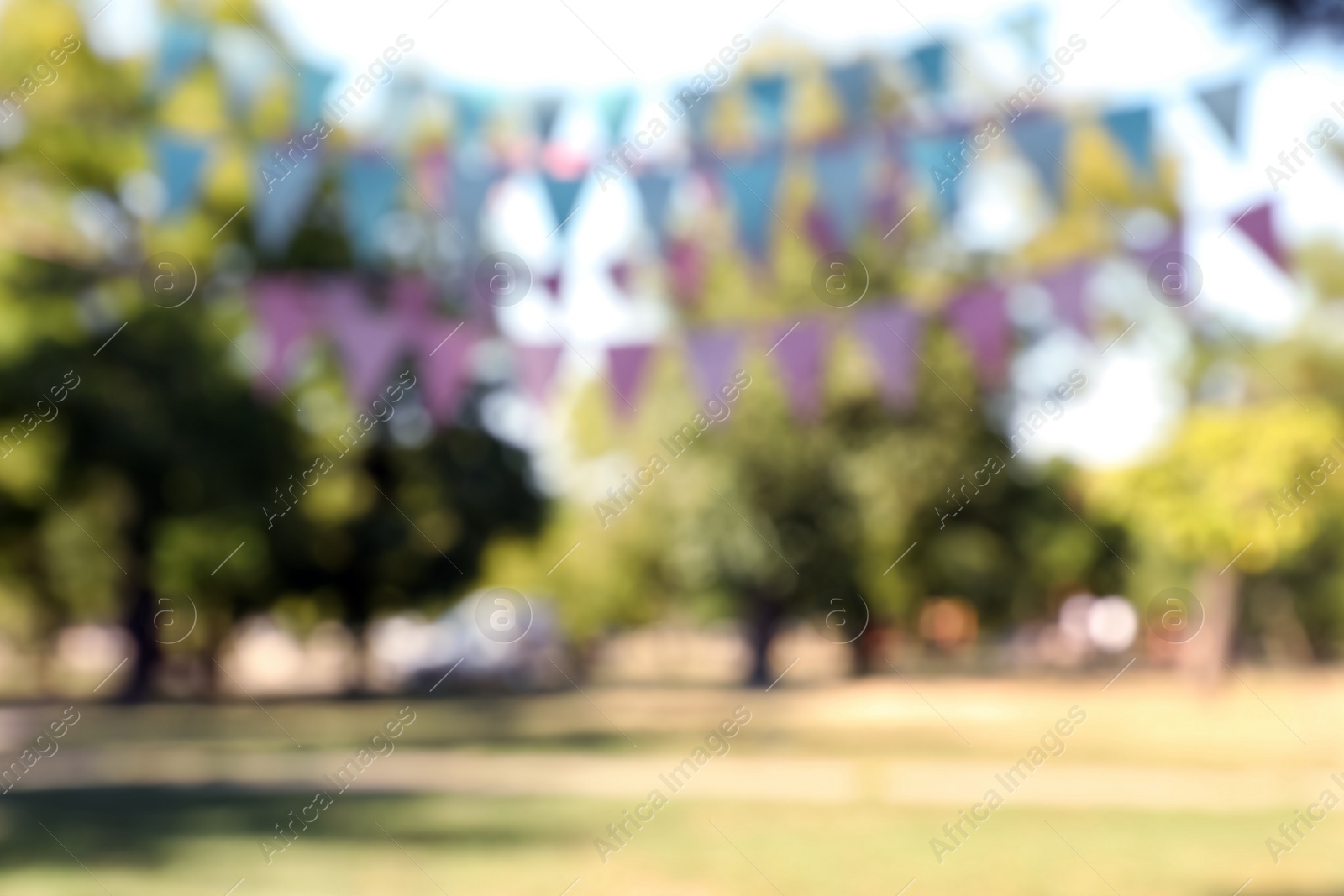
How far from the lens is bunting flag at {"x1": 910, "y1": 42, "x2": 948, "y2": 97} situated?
832cm

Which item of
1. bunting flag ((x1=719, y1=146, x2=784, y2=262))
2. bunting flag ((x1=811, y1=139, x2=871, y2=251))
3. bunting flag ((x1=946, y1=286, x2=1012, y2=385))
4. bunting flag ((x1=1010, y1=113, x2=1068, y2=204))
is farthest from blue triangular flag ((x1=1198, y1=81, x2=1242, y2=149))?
bunting flag ((x1=719, y1=146, x2=784, y2=262))

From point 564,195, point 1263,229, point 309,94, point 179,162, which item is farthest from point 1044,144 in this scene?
point 179,162

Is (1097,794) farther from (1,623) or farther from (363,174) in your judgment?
(1,623)

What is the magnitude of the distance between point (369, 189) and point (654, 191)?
2.00 metres

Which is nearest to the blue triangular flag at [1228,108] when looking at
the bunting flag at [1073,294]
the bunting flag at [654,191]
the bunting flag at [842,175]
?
the bunting flag at [1073,294]

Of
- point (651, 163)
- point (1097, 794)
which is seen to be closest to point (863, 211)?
point (651, 163)

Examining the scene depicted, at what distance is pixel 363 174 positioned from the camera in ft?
30.8

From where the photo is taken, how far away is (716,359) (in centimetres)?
955

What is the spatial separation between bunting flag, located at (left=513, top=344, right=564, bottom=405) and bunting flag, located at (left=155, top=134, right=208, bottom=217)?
247 centimetres

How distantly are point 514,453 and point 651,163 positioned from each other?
19.3 m

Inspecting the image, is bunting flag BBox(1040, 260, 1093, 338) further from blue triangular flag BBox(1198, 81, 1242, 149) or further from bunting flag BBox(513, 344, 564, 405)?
bunting flag BBox(513, 344, 564, 405)

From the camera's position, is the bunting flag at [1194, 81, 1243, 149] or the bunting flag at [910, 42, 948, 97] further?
the bunting flag at [910, 42, 948, 97]

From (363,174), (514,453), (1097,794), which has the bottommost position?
(1097,794)

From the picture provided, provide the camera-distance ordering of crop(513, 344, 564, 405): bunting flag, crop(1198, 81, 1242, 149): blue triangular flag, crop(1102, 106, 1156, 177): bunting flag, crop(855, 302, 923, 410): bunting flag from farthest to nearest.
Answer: crop(513, 344, 564, 405): bunting flag, crop(855, 302, 923, 410): bunting flag, crop(1102, 106, 1156, 177): bunting flag, crop(1198, 81, 1242, 149): blue triangular flag
